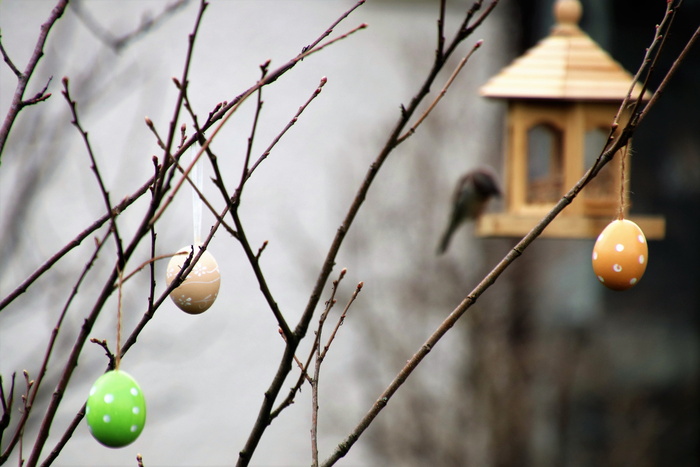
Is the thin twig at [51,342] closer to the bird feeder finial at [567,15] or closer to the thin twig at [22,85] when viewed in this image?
the thin twig at [22,85]

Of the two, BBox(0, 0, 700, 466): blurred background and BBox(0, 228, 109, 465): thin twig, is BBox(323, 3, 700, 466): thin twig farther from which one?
BBox(0, 0, 700, 466): blurred background

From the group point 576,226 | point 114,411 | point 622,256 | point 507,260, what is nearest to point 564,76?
point 576,226

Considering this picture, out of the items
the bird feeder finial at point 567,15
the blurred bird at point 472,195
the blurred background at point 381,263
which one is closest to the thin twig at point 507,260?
the bird feeder finial at point 567,15

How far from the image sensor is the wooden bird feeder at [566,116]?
7.44 ft

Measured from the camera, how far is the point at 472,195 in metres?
2.88

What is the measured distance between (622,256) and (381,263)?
3.02m

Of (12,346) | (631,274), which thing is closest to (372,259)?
(12,346)

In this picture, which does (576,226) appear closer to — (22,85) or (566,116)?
(566,116)

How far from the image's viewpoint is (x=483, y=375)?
3619 millimetres

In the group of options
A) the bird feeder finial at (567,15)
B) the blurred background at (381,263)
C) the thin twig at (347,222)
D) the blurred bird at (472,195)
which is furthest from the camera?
the blurred background at (381,263)

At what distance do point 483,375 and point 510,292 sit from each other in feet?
1.49

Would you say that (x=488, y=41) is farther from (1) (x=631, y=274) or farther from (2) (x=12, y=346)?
(1) (x=631, y=274)

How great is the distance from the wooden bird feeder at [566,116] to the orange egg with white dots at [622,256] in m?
1.13

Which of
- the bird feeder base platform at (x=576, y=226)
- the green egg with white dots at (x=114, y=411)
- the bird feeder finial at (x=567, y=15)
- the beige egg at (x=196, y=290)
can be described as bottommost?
the green egg with white dots at (x=114, y=411)
